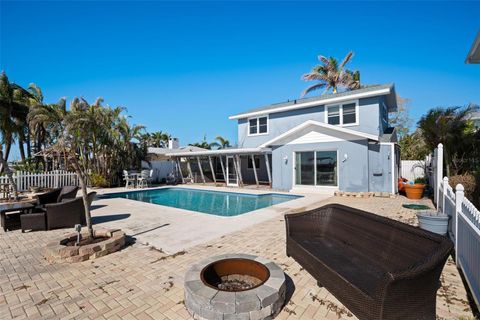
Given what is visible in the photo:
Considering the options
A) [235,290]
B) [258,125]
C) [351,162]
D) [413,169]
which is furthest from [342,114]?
[235,290]

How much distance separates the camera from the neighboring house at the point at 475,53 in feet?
13.2

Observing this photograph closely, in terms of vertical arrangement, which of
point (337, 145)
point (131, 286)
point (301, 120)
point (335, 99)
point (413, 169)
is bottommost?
point (131, 286)

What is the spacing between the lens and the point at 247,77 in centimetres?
2203

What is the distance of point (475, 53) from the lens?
169 inches

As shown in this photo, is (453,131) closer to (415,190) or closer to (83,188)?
(415,190)

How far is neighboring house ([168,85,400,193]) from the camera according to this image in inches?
473

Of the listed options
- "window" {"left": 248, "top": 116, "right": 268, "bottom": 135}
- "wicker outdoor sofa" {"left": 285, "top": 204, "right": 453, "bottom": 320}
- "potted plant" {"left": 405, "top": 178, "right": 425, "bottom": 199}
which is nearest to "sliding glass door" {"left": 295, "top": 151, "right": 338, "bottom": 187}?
"potted plant" {"left": 405, "top": 178, "right": 425, "bottom": 199}

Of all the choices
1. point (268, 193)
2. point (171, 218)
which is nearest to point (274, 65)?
point (268, 193)

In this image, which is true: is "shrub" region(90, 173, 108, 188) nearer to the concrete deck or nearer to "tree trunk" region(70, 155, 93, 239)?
the concrete deck

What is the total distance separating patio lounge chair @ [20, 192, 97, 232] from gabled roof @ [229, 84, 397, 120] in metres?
13.3

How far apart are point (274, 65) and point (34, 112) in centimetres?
1807

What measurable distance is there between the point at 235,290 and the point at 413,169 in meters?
17.7

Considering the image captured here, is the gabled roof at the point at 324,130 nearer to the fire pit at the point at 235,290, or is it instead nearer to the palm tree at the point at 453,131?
the palm tree at the point at 453,131

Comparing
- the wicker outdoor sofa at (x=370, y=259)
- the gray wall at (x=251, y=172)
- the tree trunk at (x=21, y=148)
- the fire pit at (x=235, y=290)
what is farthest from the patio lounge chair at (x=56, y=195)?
the tree trunk at (x=21, y=148)
